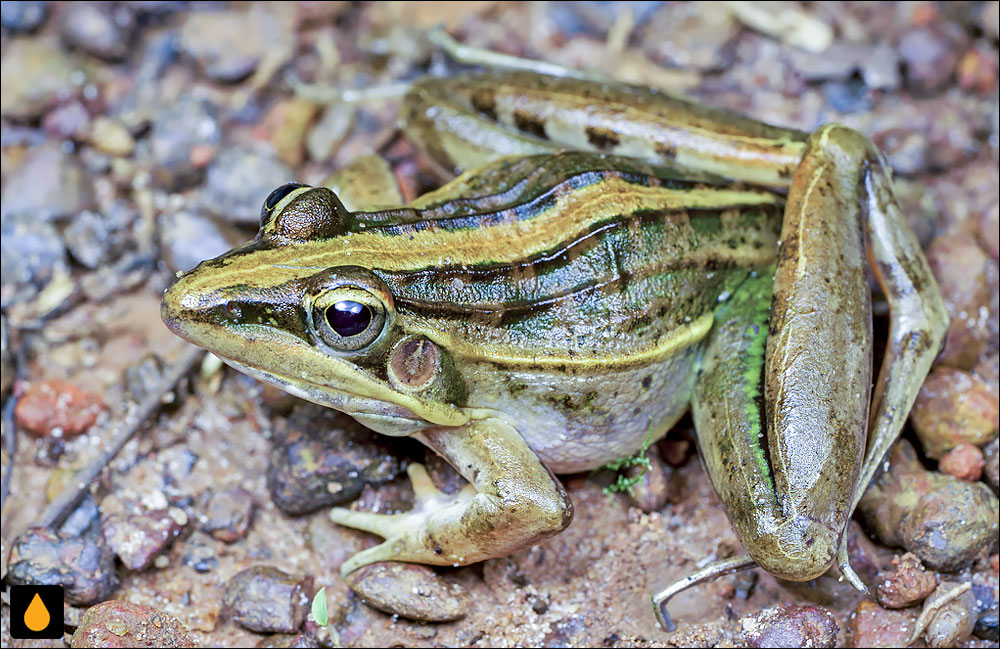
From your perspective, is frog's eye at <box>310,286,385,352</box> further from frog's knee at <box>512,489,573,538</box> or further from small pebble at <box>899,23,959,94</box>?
small pebble at <box>899,23,959,94</box>

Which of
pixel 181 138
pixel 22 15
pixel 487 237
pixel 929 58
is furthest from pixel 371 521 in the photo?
pixel 929 58

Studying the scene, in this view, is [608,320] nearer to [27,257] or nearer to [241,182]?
[241,182]

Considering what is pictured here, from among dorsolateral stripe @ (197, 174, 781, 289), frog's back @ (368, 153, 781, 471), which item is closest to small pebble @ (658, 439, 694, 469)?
frog's back @ (368, 153, 781, 471)

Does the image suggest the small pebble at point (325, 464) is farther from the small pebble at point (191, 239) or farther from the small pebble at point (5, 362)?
the small pebble at point (5, 362)

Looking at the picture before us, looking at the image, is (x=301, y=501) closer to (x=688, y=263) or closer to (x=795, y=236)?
(x=688, y=263)

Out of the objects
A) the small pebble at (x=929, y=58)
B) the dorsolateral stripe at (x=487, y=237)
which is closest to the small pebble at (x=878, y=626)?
the dorsolateral stripe at (x=487, y=237)

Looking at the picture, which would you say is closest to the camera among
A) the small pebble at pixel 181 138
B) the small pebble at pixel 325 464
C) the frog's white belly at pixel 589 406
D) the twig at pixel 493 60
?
the frog's white belly at pixel 589 406
